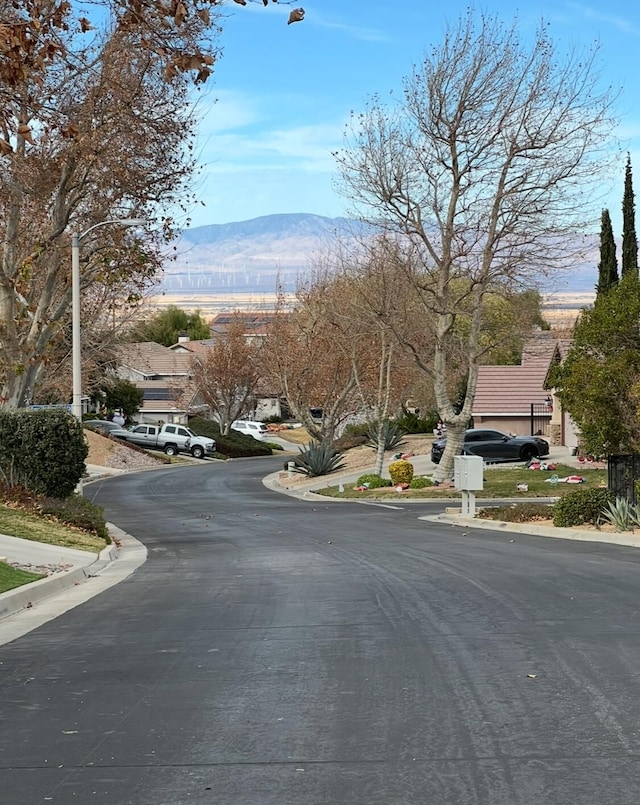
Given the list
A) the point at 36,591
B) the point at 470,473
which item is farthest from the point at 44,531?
the point at 470,473

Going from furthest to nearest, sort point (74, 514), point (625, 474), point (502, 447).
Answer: point (502, 447)
point (625, 474)
point (74, 514)

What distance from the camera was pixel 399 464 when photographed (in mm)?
42281

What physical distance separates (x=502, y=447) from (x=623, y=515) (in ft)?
103

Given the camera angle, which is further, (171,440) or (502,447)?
(171,440)

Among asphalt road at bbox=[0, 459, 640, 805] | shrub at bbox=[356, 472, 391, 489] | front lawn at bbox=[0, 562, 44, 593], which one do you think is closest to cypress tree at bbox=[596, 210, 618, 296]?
shrub at bbox=[356, 472, 391, 489]

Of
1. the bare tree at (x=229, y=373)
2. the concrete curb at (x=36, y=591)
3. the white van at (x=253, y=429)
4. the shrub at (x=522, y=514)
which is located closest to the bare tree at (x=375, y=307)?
the shrub at (x=522, y=514)

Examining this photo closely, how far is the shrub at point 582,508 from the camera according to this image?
23.7m

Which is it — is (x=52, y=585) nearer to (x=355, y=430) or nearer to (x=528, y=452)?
(x=528, y=452)

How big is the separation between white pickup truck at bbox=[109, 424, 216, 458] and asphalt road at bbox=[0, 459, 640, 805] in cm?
5905

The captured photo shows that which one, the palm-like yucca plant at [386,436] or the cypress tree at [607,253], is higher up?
the cypress tree at [607,253]

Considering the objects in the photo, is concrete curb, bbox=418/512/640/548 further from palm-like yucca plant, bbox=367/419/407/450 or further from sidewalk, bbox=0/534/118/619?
palm-like yucca plant, bbox=367/419/407/450

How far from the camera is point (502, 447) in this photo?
176 ft

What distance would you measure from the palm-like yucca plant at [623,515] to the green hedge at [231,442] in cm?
5847

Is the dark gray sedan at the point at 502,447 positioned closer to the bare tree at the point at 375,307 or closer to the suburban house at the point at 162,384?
the bare tree at the point at 375,307
